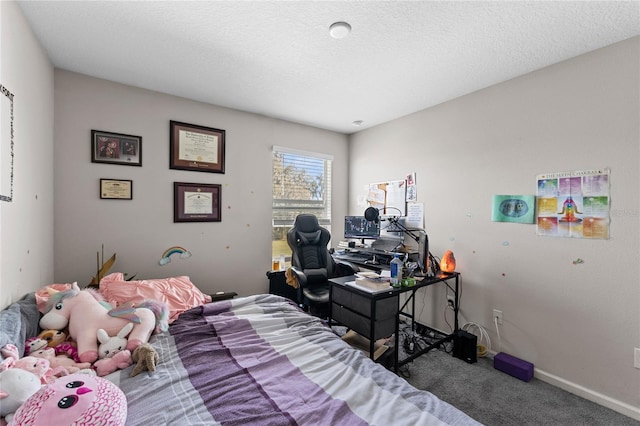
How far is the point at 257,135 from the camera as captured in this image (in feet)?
10.8

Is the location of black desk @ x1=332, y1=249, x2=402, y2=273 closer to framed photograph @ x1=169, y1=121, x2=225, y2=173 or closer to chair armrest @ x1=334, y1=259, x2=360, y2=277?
chair armrest @ x1=334, y1=259, x2=360, y2=277

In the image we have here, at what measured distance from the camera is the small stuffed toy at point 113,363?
1.35 metres

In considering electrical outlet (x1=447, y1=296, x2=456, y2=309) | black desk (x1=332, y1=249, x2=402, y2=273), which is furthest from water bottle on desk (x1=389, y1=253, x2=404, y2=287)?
electrical outlet (x1=447, y1=296, x2=456, y2=309)

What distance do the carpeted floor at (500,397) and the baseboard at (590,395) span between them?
32 mm

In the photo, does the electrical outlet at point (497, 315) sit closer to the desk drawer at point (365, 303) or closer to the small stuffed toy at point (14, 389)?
the desk drawer at point (365, 303)

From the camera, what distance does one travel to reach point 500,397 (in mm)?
1978

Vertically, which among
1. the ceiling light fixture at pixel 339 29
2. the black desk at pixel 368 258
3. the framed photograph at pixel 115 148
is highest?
the ceiling light fixture at pixel 339 29

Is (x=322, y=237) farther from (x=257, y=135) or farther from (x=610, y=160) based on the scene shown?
(x=610, y=160)

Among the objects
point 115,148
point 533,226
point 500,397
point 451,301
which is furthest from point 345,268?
point 115,148

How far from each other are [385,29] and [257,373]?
6.95 feet

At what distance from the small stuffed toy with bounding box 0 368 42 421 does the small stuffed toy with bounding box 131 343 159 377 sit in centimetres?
36

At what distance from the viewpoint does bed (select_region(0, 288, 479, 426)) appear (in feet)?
3.44

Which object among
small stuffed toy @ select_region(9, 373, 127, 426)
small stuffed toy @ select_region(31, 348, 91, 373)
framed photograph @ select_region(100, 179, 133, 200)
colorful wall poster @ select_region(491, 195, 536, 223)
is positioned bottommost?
small stuffed toy @ select_region(31, 348, 91, 373)

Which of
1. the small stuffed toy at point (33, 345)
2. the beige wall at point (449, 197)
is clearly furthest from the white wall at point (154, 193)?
the small stuffed toy at point (33, 345)
